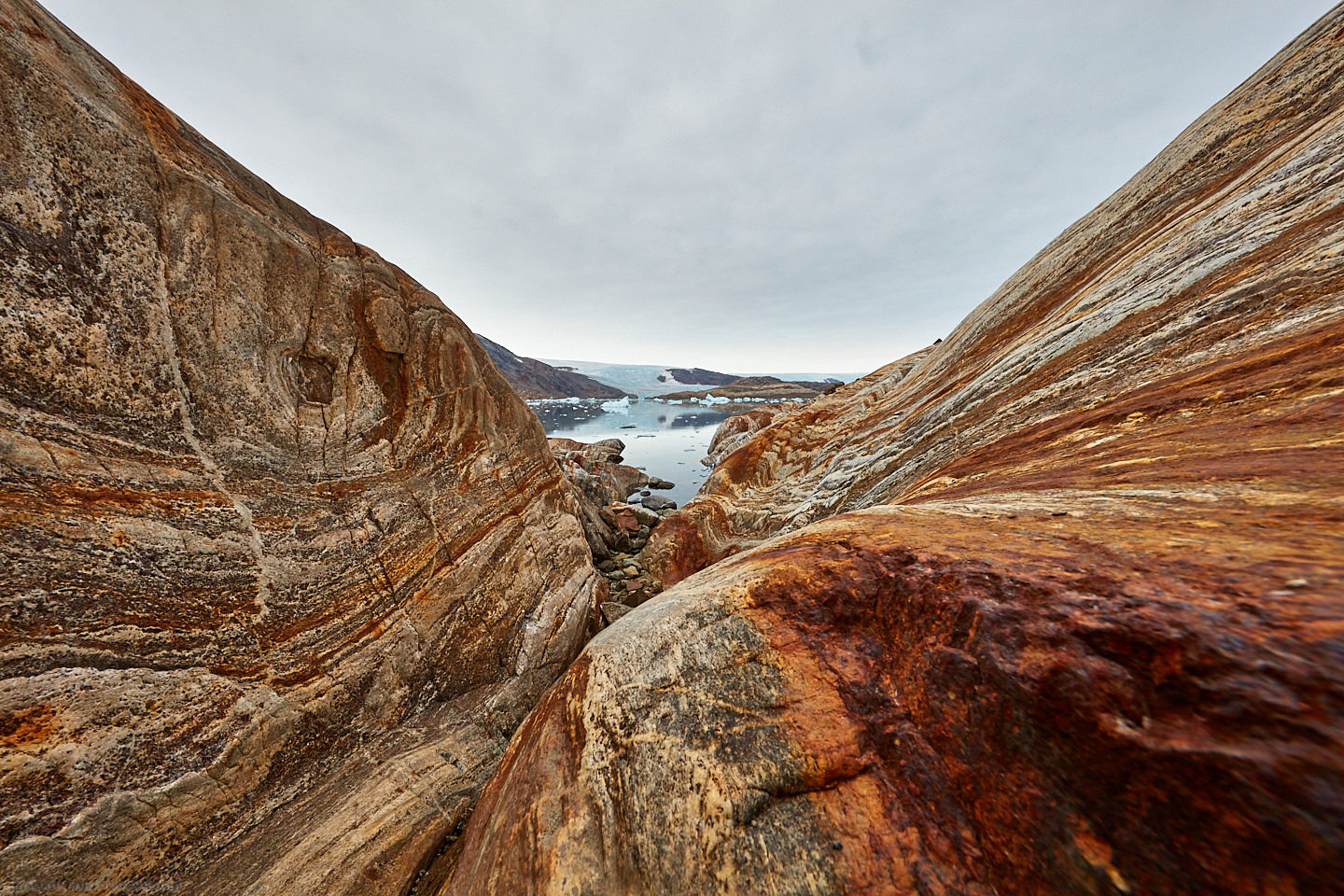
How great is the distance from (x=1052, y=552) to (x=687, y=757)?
7.01 feet

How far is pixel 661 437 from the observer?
Answer: 110 ft

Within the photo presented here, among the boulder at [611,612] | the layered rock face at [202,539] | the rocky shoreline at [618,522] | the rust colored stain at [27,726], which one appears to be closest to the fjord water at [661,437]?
the rocky shoreline at [618,522]

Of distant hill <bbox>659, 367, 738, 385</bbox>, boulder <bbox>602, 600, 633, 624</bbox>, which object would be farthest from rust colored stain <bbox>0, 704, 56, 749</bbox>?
distant hill <bbox>659, 367, 738, 385</bbox>

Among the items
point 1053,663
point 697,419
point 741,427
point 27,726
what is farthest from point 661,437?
point 1053,663

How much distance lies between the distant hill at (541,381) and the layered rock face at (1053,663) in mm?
75898

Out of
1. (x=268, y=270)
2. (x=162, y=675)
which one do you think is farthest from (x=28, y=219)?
(x=162, y=675)

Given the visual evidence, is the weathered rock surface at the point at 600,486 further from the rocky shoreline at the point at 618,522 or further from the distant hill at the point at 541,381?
the distant hill at the point at 541,381

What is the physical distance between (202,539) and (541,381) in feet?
298

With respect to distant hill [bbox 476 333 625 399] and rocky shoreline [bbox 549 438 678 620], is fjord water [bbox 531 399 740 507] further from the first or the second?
distant hill [bbox 476 333 625 399]

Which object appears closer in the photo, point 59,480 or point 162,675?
point 59,480

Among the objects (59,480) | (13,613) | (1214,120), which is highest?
(1214,120)

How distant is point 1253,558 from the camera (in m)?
1.38

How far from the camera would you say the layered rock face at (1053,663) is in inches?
46.6

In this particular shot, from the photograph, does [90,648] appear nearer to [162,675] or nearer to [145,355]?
[162,675]
